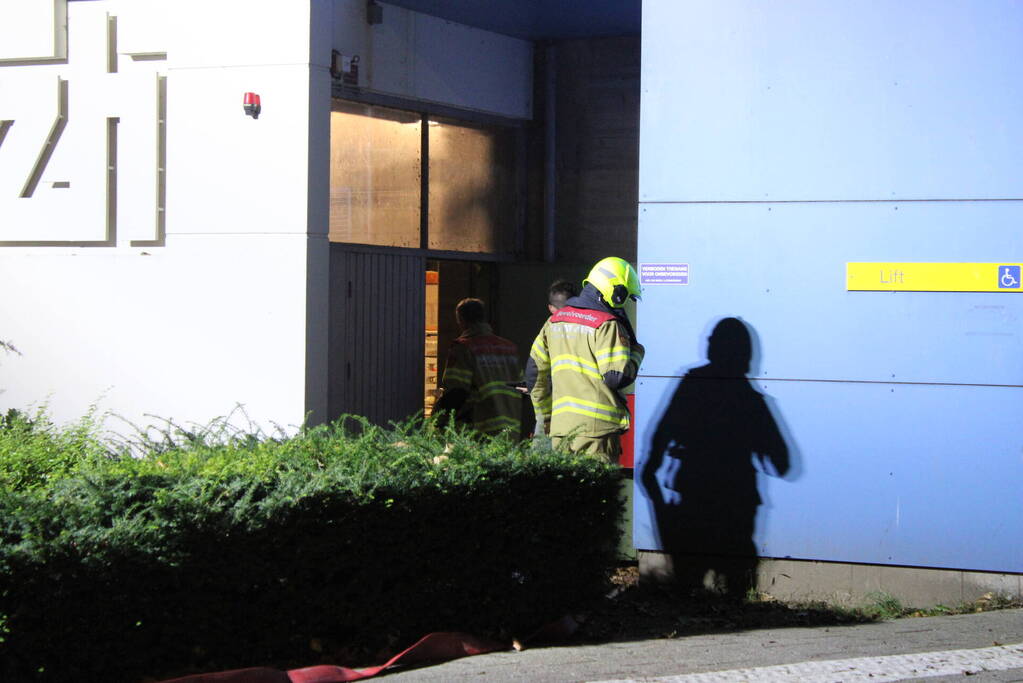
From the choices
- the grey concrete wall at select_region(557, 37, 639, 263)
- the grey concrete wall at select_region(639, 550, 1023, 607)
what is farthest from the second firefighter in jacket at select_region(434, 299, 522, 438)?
the grey concrete wall at select_region(639, 550, 1023, 607)

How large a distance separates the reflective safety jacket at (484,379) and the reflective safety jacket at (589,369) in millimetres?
1977

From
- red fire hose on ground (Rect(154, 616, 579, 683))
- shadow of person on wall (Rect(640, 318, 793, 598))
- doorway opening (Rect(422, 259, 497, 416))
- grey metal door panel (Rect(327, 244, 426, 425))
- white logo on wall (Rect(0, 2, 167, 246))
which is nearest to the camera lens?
red fire hose on ground (Rect(154, 616, 579, 683))

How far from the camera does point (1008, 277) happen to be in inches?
286

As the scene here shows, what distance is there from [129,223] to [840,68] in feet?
17.8

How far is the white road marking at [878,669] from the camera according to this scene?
18.4 feet

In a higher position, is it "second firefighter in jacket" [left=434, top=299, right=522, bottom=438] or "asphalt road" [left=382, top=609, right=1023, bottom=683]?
"second firefighter in jacket" [left=434, top=299, right=522, bottom=438]

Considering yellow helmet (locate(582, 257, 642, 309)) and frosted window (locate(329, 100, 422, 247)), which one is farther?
frosted window (locate(329, 100, 422, 247))

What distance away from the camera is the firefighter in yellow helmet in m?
7.38

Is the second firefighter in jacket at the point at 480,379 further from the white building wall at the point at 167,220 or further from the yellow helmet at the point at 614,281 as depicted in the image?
the yellow helmet at the point at 614,281

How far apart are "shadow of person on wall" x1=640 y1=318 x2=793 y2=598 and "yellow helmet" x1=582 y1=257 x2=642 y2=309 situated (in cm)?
67

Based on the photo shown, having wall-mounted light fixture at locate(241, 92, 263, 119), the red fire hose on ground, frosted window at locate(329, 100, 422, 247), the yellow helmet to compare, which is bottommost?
the red fire hose on ground

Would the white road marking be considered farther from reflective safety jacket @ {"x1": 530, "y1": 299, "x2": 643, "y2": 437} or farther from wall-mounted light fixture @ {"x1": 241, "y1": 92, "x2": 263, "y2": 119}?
wall-mounted light fixture @ {"x1": 241, "y1": 92, "x2": 263, "y2": 119}

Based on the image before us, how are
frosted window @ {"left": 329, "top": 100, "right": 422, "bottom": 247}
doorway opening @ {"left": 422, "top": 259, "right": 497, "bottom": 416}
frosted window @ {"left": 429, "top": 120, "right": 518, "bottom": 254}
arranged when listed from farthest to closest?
doorway opening @ {"left": 422, "top": 259, "right": 497, "bottom": 416}, frosted window @ {"left": 429, "top": 120, "right": 518, "bottom": 254}, frosted window @ {"left": 329, "top": 100, "right": 422, "bottom": 247}

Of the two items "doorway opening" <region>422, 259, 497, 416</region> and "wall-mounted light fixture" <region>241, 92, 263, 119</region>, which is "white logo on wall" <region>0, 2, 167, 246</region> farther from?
"doorway opening" <region>422, 259, 497, 416</region>
